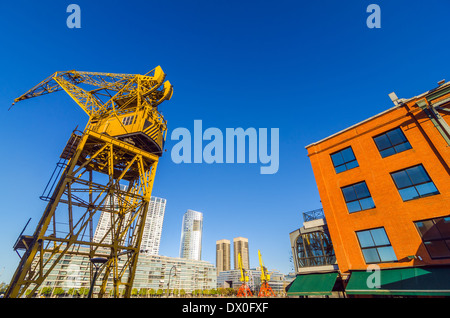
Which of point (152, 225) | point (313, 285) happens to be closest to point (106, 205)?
point (313, 285)

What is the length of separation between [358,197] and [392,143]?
515cm

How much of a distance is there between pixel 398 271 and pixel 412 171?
7172mm

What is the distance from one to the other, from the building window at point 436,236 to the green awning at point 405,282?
1007mm

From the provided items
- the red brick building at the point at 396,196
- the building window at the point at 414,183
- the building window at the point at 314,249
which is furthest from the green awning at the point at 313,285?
the building window at the point at 414,183

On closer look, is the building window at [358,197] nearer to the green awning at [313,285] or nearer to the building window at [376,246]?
the building window at [376,246]

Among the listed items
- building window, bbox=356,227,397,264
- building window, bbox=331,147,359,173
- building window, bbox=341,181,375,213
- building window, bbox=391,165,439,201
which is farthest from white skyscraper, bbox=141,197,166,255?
building window, bbox=391,165,439,201

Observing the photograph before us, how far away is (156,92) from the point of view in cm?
2205

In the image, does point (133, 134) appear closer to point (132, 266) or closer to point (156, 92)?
point (156, 92)

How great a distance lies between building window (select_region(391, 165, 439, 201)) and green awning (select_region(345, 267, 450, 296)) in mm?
4693

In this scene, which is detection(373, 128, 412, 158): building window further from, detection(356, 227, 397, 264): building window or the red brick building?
detection(356, 227, 397, 264): building window

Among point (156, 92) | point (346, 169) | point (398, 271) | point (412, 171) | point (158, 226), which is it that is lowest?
point (398, 271)

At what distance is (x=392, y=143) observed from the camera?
16547 millimetres

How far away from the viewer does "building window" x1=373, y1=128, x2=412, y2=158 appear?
1602 centimetres
